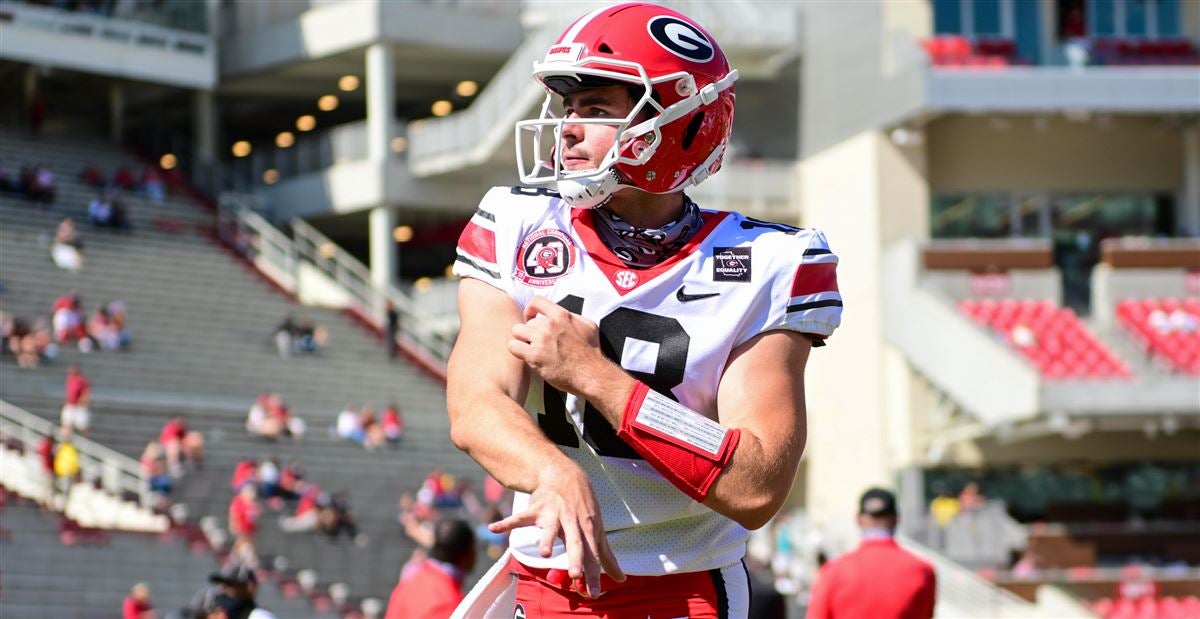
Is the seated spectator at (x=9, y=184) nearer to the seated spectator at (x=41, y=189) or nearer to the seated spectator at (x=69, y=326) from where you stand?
the seated spectator at (x=41, y=189)

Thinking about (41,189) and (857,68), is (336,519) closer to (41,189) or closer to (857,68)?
(41,189)

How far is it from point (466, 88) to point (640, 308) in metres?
38.6

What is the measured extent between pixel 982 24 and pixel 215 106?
18849 mm

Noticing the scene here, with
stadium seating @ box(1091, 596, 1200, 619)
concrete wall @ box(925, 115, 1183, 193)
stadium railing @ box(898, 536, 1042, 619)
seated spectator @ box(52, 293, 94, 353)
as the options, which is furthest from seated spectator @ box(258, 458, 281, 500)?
concrete wall @ box(925, 115, 1183, 193)

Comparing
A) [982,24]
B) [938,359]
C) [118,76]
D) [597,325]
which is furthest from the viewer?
[118,76]

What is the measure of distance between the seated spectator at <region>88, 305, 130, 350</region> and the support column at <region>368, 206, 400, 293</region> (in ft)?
28.3

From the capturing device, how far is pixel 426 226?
40.7 metres

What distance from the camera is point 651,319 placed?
3.57 meters

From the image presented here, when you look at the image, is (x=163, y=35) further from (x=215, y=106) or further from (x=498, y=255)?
(x=498, y=255)

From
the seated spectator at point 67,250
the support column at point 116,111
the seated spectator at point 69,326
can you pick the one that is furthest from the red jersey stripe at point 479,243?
the support column at point 116,111

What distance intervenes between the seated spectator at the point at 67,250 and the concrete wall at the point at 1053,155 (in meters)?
14.7

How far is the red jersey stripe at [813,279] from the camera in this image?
3.63 metres

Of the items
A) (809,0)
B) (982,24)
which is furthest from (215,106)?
(982,24)

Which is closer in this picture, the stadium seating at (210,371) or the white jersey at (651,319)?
the white jersey at (651,319)
